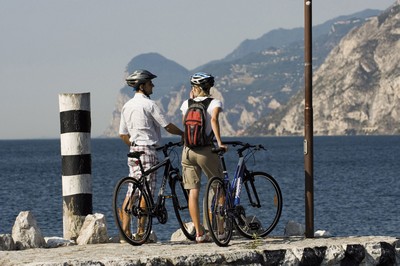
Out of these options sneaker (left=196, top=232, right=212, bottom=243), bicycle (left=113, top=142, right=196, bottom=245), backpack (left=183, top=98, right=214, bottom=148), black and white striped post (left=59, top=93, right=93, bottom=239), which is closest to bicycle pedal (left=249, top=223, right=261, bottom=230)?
sneaker (left=196, top=232, right=212, bottom=243)

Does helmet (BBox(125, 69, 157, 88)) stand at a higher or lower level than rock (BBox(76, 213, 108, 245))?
higher

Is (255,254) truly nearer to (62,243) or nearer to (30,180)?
(62,243)

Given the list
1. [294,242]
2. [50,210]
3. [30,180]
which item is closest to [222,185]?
[294,242]

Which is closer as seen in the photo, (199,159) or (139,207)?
(199,159)

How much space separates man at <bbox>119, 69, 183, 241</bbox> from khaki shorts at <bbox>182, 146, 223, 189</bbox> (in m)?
0.39

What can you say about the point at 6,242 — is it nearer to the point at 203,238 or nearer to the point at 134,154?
the point at 134,154

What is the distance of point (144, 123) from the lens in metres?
11.6

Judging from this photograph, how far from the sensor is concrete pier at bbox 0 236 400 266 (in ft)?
29.7

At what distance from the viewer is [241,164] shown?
37.8 feet

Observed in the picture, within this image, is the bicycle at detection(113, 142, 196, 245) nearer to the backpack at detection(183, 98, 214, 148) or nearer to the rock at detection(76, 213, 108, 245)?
the rock at detection(76, 213, 108, 245)

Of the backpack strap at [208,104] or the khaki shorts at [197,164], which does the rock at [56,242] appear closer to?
the khaki shorts at [197,164]

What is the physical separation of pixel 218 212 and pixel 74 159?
2.00 meters

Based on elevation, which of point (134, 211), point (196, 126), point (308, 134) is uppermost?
point (196, 126)

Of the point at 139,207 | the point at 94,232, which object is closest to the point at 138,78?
the point at 139,207
